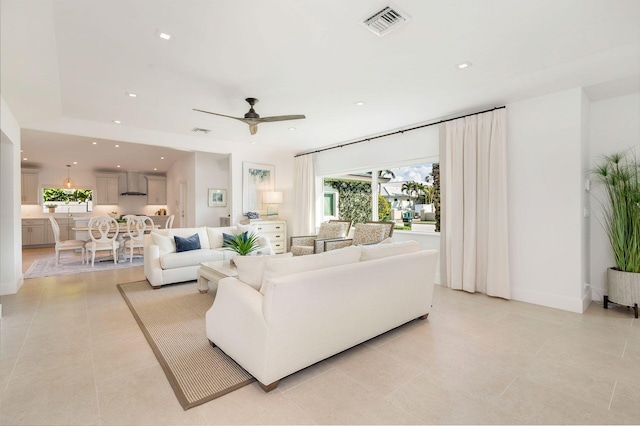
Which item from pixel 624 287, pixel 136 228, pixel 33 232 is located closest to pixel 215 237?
pixel 136 228

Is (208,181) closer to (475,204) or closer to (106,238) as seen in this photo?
(106,238)

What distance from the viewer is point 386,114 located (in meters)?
4.67

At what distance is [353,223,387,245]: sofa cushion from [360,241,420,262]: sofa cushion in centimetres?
160

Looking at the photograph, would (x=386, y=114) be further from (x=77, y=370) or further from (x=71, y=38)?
(x=77, y=370)

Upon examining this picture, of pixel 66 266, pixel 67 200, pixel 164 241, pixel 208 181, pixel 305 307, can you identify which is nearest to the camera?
pixel 305 307

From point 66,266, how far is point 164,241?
10.2ft

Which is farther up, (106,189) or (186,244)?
(106,189)

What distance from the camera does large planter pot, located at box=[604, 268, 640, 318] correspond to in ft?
10.8

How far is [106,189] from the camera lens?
10.3 meters

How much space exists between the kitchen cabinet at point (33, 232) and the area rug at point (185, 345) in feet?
25.1

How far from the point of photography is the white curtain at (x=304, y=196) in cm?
714

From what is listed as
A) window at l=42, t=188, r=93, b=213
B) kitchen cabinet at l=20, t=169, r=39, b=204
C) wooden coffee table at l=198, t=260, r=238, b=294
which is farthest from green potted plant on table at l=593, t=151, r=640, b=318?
kitchen cabinet at l=20, t=169, r=39, b=204

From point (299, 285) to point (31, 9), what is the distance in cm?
283

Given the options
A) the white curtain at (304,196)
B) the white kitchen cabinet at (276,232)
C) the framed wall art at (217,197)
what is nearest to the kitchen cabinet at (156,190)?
the framed wall art at (217,197)
